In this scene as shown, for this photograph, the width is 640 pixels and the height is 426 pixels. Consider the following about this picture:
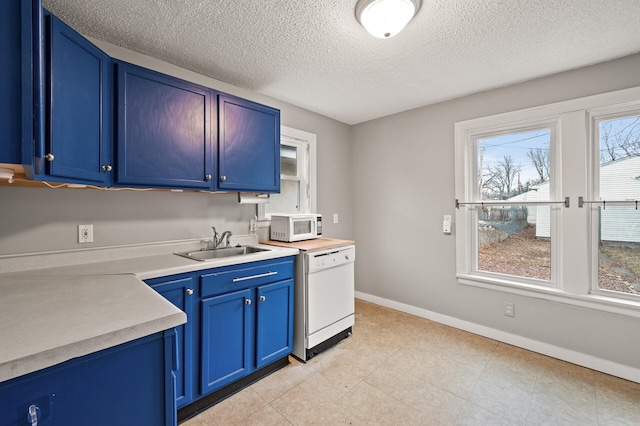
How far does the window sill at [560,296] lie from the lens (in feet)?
6.88

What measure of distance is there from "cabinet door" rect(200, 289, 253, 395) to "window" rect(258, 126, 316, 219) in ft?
4.21

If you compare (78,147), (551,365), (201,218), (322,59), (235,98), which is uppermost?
(322,59)

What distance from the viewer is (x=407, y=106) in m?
3.19

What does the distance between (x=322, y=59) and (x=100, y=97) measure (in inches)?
59.1

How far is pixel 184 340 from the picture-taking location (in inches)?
66.6

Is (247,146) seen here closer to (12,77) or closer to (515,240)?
(12,77)

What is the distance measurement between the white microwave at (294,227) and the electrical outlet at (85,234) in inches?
55.7

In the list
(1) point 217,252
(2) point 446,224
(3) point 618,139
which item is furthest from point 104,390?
(3) point 618,139

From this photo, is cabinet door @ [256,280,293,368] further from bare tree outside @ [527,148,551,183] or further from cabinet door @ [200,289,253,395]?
bare tree outside @ [527,148,551,183]

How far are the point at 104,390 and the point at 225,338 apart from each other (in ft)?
3.42

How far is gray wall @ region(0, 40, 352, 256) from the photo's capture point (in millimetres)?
1638

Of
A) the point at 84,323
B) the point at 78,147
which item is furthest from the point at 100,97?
the point at 84,323

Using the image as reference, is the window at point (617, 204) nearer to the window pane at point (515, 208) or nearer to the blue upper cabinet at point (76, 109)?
the window pane at point (515, 208)

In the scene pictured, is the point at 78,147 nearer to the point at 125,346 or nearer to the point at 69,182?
the point at 69,182
